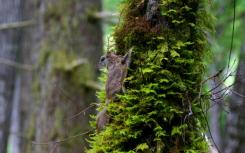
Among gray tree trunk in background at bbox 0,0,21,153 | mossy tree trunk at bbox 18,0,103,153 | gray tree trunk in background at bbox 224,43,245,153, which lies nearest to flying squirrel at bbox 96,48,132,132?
gray tree trunk in background at bbox 224,43,245,153

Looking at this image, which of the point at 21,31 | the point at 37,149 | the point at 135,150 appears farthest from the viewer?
the point at 21,31

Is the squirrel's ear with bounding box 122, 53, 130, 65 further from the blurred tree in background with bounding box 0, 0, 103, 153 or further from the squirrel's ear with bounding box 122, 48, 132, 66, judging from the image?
the blurred tree in background with bounding box 0, 0, 103, 153

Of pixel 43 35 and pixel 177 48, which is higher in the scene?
pixel 43 35

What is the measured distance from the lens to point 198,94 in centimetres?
249

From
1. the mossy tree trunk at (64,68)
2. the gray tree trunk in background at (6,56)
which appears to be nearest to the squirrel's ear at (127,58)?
the mossy tree trunk at (64,68)

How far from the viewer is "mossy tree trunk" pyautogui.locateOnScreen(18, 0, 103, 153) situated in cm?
650

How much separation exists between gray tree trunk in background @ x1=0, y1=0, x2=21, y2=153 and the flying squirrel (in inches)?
294

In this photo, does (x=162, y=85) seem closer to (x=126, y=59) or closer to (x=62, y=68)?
(x=126, y=59)

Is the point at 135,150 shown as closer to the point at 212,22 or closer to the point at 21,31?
the point at 212,22

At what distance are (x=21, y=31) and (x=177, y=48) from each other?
803 cm

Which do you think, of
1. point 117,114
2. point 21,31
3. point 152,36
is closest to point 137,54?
point 152,36

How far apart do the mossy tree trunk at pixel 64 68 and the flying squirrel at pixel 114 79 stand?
3.83 meters

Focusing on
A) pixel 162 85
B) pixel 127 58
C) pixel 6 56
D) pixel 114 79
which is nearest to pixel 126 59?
pixel 127 58

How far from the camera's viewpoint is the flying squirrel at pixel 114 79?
2523mm
